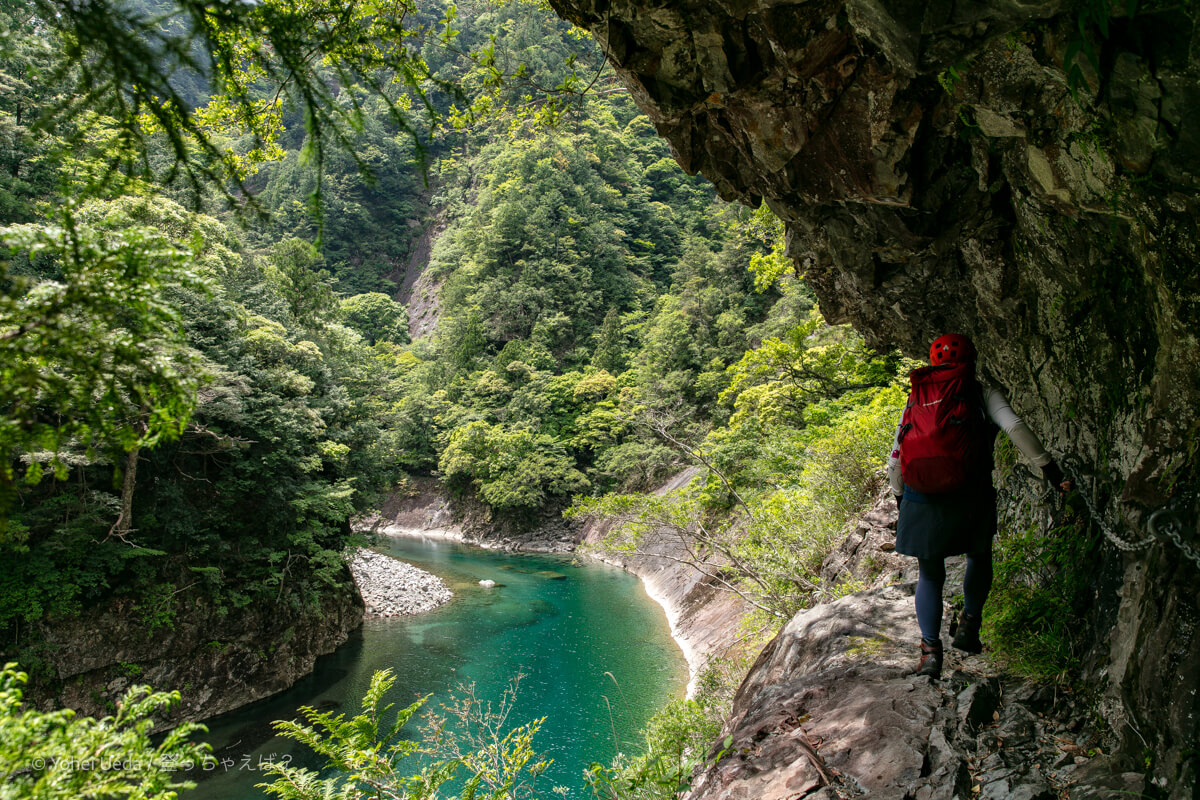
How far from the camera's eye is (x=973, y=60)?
2307mm

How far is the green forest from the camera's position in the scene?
1.29 meters

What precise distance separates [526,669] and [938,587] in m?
9.89

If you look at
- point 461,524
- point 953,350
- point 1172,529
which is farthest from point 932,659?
point 461,524

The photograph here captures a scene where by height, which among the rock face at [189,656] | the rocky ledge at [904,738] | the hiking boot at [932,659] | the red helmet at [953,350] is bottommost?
the rock face at [189,656]

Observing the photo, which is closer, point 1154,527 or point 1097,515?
point 1154,527

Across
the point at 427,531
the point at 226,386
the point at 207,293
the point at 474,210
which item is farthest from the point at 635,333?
the point at 207,293

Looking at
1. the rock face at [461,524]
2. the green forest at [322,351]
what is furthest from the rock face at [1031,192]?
the rock face at [461,524]

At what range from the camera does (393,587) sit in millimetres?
15312

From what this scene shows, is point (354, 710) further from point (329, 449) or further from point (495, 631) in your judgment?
point (329, 449)

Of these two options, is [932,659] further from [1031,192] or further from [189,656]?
[189,656]

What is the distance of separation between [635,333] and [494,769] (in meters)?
26.1

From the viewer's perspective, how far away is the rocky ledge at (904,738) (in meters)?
2.14

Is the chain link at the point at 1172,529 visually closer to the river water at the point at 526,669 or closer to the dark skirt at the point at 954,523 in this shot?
the dark skirt at the point at 954,523

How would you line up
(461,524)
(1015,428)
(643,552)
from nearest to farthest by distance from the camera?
(1015,428) → (643,552) → (461,524)
